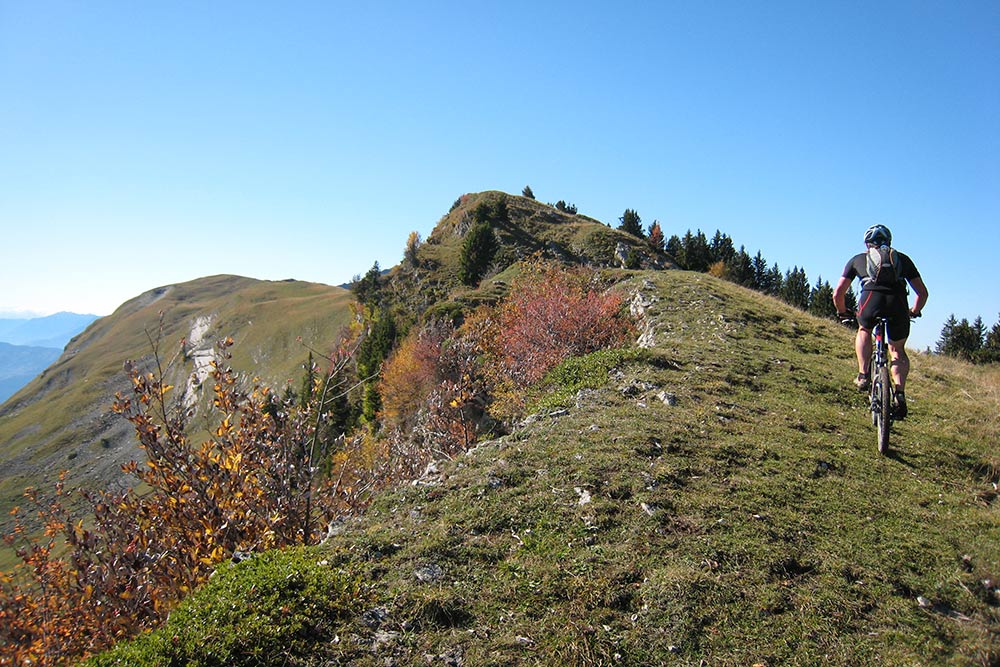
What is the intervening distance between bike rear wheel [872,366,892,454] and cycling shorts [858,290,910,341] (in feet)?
1.88

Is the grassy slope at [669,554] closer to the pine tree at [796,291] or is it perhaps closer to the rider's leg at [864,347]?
the rider's leg at [864,347]

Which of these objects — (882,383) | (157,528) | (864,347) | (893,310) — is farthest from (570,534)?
(864,347)

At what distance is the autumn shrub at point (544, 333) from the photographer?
19.8m

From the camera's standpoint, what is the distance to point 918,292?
26.0 feet

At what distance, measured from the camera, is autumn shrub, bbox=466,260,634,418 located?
65.1ft

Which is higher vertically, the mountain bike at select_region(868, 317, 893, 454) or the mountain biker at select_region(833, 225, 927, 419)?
the mountain biker at select_region(833, 225, 927, 419)

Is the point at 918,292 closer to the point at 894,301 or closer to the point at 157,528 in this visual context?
the point at 894,301

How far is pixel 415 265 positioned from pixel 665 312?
5263 cm

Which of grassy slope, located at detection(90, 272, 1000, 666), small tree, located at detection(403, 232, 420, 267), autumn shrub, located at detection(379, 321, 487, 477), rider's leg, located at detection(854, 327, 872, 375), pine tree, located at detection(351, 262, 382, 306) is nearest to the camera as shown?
grassy slope, located at detection(90, 272, 1000, 666)

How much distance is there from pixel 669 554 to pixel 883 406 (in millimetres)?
5232

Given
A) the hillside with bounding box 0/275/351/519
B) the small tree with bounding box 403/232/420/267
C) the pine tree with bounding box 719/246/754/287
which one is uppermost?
the small tree with bounding box 403/232/420/267

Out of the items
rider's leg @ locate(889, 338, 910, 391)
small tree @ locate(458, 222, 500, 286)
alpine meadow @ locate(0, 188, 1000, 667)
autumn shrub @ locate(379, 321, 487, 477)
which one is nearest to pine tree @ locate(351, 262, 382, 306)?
small tree @ locate(458, 222, 500, 286)

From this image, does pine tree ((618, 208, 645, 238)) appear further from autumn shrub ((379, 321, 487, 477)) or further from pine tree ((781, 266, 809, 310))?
autumn shrub ((379, 321, 487, 477))

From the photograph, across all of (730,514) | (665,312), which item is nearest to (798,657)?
(730,514)
